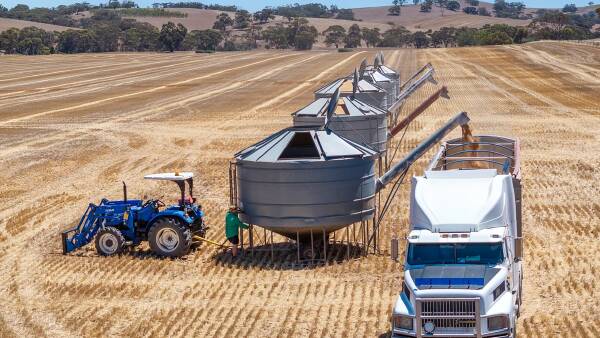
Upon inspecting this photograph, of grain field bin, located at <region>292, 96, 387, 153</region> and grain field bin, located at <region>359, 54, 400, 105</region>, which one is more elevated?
grain field bin, located at <region>292, 96, 387, 153</region>

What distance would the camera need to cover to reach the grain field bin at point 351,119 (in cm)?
2722

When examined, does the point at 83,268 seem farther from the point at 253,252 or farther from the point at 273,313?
the point at 273,313

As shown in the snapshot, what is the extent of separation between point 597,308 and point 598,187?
1331 cm

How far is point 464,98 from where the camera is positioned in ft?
199

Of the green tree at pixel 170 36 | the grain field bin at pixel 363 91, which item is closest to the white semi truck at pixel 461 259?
the grain field bin at pixel 363 91

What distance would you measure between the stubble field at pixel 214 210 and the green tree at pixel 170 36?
363 feet

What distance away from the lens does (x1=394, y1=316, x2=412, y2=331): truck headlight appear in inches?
527

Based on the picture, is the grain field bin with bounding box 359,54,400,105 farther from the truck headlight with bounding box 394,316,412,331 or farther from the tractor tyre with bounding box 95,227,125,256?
the truck headlight with bounding box 394,316,412,331

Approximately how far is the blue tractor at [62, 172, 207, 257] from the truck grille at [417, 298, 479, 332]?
852 cm

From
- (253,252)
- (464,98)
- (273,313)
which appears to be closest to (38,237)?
(253,252)

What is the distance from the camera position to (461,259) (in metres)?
14.2

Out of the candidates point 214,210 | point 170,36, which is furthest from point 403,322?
point 170,36

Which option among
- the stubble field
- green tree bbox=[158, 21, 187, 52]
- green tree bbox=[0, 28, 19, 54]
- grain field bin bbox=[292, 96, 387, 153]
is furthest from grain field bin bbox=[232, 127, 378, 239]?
green tree bbox=[158, 21, 187, 52]

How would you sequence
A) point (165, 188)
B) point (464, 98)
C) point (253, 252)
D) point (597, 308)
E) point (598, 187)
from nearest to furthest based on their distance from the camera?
point (597, 308), point (253, 252), point (598, 187), point (165, 188), point (464, 98)
